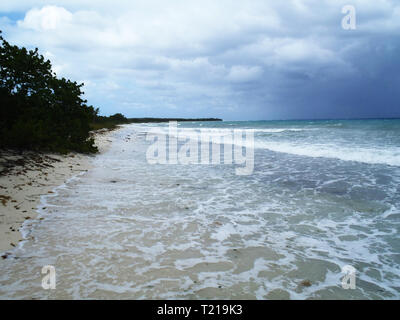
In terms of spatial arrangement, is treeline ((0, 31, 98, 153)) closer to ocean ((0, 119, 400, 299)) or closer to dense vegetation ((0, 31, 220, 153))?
dense vegetation ((0, 31, 220, 153))

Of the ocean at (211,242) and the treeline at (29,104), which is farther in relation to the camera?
the treeline at (29,104)

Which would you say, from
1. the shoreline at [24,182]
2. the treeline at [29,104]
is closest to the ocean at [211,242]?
the shoreline at [24,182]

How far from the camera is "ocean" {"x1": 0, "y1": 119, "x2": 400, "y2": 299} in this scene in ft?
10.3

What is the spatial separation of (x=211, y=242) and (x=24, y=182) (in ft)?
19.5

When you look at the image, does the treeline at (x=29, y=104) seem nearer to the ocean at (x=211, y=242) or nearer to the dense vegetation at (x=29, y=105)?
the dense vegetation at (x=29, y=105)

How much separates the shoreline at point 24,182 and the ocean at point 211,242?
267 millimetres

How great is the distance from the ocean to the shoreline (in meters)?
0.27

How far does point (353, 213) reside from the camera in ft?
19.1

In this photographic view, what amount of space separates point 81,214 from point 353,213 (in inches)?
238

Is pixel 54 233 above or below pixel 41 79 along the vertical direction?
below

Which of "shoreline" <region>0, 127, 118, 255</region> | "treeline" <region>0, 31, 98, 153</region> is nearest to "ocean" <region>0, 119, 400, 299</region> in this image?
"shoreline" <region>0, 127, 118, 255</region>

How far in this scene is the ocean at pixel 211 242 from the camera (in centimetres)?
313

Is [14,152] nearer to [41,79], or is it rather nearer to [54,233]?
[41,79]
